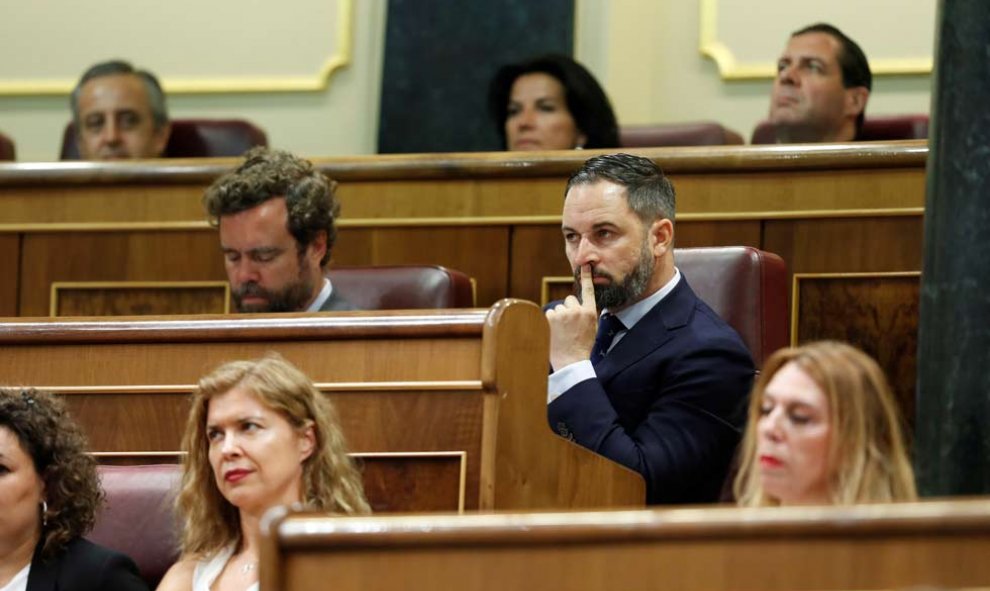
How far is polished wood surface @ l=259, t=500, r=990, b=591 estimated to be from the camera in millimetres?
902

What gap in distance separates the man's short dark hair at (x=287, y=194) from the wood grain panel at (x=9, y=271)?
0.39m

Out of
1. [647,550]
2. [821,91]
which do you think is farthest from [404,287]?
[647,550]

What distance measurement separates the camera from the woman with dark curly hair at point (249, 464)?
134 cm

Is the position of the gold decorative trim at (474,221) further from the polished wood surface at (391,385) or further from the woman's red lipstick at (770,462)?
the woman's red lipstick at (770,462)

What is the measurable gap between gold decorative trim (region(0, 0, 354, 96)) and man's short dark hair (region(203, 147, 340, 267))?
1.15 metres

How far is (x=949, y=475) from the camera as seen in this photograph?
1.27 m

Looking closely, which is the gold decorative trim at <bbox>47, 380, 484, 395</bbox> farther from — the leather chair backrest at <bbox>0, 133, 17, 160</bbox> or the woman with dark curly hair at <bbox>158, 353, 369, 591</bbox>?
the leather chair backrest at <bbox>0, 133, 17, 160</bbox>

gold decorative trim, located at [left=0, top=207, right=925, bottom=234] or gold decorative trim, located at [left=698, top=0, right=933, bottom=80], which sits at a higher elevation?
gold decorative trim, located at [left=698, top=0, right=933, bottom=80]

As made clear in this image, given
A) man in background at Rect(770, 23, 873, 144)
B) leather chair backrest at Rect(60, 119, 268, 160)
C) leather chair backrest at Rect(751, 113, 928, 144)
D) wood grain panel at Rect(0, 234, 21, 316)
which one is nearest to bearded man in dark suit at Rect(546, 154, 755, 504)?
man in background at Rect(770, 23, 873, 144)

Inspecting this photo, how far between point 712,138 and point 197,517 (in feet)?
4.14

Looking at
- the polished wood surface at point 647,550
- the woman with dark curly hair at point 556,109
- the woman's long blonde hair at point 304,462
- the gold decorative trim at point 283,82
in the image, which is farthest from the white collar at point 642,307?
the gold decorative trim at point 283,82

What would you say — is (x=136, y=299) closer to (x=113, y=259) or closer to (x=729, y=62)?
(x=113, y=259)

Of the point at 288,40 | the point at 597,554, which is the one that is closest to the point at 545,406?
the point at 597,554

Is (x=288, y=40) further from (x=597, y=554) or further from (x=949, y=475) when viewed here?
(x=597, y=554)
